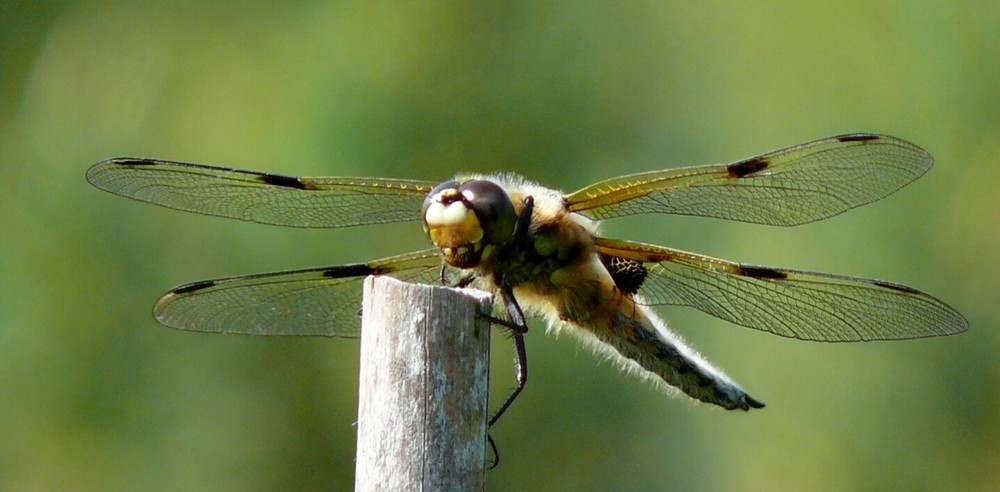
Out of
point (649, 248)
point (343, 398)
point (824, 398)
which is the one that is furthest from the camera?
point (343, 398)

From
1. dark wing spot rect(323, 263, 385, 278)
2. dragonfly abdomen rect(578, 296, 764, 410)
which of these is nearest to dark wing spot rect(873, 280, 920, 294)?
dragonfly abdomen rect(578, 296, 764, 410)

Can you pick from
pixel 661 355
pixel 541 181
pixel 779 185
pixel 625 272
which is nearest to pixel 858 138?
pixel 779 185

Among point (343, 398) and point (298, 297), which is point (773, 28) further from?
point (298, 297)

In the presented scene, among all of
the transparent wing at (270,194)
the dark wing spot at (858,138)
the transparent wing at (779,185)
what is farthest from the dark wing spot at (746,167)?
the transparent wing at (270,194)

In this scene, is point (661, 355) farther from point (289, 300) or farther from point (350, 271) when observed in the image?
point (289, 300)

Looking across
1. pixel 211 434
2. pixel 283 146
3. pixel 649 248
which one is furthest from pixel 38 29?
pixel 649 248
